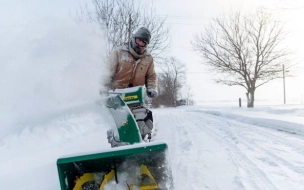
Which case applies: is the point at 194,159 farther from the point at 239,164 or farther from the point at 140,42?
the point at 140,42

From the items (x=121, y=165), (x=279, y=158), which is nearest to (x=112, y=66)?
(x=121, y=165)

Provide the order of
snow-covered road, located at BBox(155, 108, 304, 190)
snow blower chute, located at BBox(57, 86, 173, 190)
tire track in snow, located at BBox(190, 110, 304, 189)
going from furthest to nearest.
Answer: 1. tire track in snow, located at BBox(190, 110, 304, 189)
2. snow-covered road, located at BBox(155, 108, 304, 190)
3. snow blower chute, located at BBox(57, 86, 173, 190)

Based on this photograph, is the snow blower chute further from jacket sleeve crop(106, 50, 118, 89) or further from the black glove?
the black glove

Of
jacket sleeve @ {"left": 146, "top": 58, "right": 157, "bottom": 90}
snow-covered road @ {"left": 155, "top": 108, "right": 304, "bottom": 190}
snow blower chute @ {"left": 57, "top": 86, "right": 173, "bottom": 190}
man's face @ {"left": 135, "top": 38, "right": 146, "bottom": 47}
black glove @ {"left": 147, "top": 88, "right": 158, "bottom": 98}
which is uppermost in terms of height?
man's face @ {"left": 135, "top": 38, "right": 146, "bottom": 47}

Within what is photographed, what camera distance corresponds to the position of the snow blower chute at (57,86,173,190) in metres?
2.01

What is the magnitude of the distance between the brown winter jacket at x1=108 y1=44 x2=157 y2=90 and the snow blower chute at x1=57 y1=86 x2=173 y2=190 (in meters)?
0.67

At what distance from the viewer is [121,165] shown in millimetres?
2465

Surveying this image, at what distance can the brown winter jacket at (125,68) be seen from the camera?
345 cm

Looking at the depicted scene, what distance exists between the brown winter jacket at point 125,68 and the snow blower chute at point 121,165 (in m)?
0.67

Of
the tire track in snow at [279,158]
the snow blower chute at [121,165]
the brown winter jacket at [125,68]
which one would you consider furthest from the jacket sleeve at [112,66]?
the tire track in snow at [279,158]

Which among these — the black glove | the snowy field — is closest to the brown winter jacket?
the black glove

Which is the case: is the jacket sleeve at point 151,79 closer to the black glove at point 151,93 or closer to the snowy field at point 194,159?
the black glove at point 151,93

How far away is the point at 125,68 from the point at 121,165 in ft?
4.50

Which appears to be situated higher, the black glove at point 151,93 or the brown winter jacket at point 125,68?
the brown winter jacket at point 125,68
